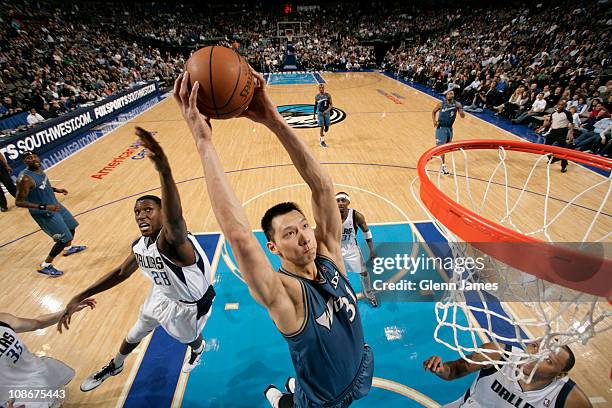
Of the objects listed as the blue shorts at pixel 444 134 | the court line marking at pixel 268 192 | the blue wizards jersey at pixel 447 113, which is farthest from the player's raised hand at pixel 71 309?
the blue shorts at pixel 444 134

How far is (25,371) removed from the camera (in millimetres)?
2508

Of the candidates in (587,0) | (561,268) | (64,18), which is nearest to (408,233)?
(561,268)

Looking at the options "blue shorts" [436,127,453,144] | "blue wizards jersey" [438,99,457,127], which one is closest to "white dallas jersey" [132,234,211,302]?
"blue wizards jersey" [438,99,457,127]

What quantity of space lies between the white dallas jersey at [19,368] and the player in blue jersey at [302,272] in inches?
79.6

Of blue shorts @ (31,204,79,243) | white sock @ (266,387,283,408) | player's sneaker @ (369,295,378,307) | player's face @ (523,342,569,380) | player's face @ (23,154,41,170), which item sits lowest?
player's sneaker @ (369,295,378,307)

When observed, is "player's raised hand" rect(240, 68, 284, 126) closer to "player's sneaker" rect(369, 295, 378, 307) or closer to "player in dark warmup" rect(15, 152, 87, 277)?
"player's sneaker" rect(369, 295, 378, 307)

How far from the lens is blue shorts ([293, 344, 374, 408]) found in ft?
6.30

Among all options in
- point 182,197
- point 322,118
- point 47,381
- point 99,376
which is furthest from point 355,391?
point 322,118

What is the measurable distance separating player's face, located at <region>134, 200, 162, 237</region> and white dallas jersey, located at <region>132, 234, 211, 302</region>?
99 millimetres

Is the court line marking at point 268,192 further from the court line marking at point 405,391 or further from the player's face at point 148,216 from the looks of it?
the player's face at point 148,216

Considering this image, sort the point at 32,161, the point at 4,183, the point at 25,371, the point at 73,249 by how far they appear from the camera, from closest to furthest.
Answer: the point at 25,371 → the point at 32,161 → the point at 73,249 → the point at 4,183

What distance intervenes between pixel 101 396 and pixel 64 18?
29058mm

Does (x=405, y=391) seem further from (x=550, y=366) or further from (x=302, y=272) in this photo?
(x=302, y=272)

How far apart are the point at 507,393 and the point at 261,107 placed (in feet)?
7.51
